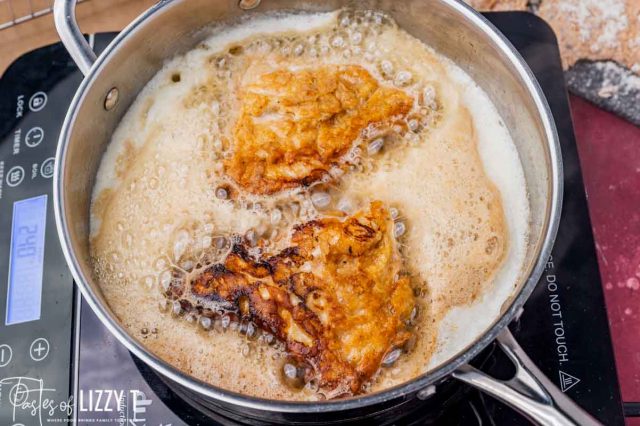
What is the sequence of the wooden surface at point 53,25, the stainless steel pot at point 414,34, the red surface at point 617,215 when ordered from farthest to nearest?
the wooden surface at point 53,25 → the red surface at point 617,215 → the stainless steel pot at point 414,34

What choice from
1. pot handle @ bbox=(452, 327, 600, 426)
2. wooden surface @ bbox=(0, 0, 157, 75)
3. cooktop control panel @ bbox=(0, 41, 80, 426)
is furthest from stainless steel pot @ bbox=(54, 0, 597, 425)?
wooden surface @ bbox=(0, 0, 157, 75)

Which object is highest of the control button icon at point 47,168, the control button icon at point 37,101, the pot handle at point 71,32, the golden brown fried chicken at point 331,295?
the pot handle at point 71,32

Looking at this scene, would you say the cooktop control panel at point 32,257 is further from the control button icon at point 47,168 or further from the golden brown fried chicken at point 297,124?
the golden brown fried chicken at point 297,124

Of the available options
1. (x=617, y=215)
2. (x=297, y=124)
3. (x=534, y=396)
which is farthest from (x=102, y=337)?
(x=617, y=215)

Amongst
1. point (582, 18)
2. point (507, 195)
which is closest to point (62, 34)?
point (507, 195)

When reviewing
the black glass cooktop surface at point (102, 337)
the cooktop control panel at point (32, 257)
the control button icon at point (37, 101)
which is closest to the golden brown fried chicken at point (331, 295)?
the black glass cooktop surface at point (102, 337)

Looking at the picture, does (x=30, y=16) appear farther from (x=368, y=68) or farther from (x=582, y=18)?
(x=582, y=18)

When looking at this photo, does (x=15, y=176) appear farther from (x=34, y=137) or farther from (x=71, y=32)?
(x=71, y=32)
